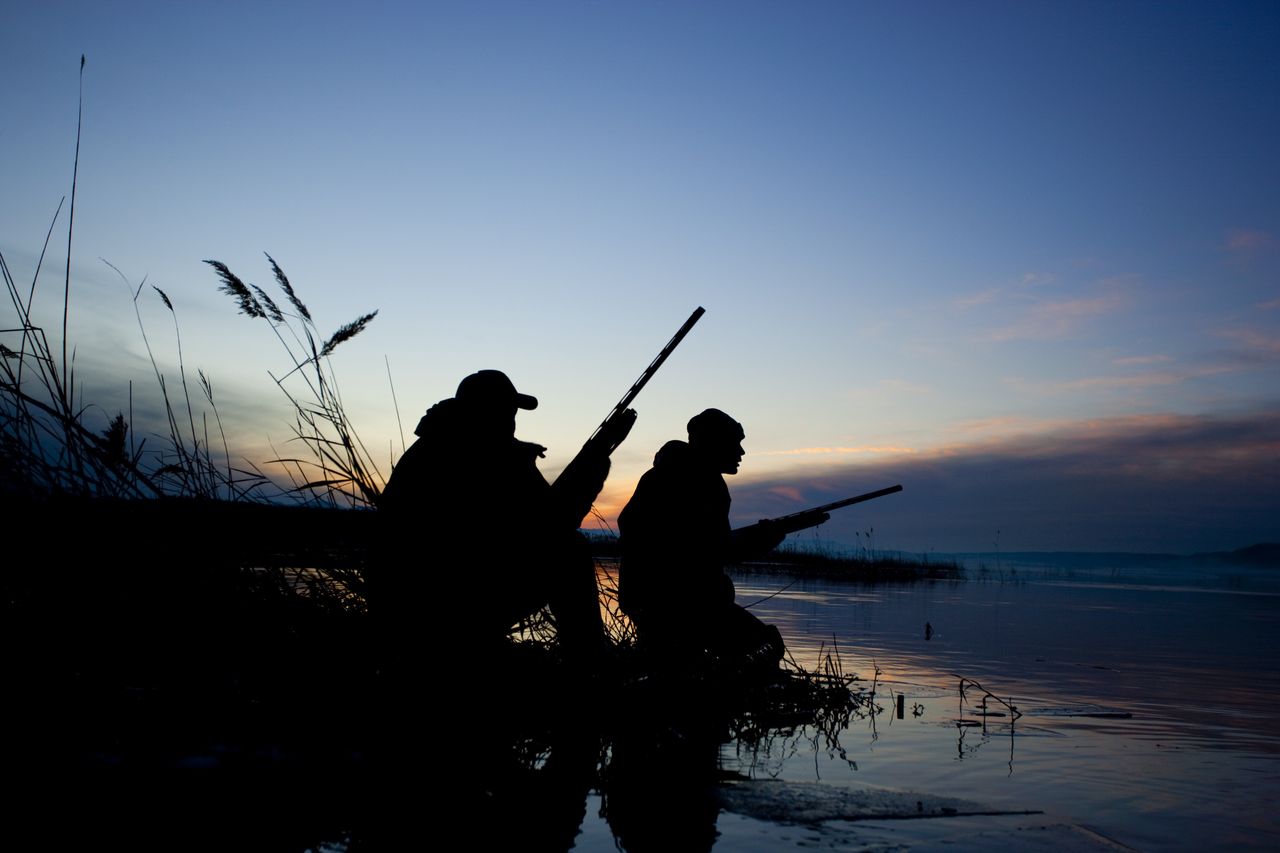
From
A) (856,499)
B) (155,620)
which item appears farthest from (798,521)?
(155,620)

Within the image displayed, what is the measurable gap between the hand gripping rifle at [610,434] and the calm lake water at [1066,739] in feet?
5.72

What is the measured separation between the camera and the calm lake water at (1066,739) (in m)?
3.30

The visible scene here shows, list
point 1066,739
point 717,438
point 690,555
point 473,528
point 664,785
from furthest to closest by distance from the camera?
point 717,438
point 690,555
point 1066,739
point 473,528
point 664,785

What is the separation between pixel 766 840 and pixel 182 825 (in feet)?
5.80

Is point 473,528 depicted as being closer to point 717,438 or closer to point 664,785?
point 664,785

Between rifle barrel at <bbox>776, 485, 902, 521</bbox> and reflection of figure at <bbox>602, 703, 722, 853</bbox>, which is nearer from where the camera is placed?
reflection of figure at <bbox>602, 703, 722, 853</bbox>

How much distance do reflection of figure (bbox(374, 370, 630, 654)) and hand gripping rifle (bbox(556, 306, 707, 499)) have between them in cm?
21

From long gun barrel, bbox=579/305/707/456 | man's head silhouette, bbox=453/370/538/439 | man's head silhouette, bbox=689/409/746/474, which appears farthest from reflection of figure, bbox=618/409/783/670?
man's head silhouette, bbox=453/370/538/439

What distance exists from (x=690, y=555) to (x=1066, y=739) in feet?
8.99

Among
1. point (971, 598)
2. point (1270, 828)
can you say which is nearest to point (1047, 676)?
point (1270, 828)

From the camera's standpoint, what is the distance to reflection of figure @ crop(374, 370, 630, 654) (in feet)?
13.7

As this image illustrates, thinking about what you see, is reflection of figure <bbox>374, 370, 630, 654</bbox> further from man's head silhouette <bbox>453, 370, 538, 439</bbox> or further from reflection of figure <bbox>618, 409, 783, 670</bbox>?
reflection of figure <bbox>618, 409, 783, 670</bbox>

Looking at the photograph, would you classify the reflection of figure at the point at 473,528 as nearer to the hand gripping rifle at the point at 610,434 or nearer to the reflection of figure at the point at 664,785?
the hand gripping rifle at the point at 610,434

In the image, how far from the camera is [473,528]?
4355 millimetres
